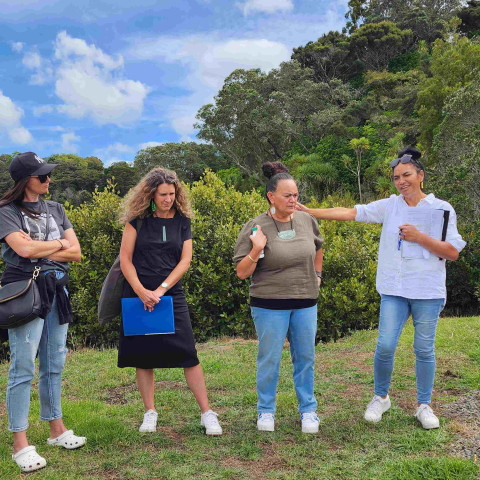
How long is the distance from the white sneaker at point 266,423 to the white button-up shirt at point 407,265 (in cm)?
135

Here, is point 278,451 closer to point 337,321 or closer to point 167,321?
point 167,321

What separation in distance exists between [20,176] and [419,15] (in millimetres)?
51975

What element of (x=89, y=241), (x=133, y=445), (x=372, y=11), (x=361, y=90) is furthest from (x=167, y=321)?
(x=372, y=11)

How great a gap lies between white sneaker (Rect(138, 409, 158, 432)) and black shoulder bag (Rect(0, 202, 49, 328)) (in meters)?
1.36

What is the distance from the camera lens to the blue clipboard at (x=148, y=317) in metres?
3.90

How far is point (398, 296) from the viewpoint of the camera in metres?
3.96

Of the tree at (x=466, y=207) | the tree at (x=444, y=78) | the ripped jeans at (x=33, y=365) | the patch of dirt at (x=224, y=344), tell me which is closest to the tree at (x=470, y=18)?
the tree at (x=444, y=78)

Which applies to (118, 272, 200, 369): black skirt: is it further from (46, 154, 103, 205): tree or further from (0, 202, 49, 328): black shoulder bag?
(46, 154, 103, 205): tree

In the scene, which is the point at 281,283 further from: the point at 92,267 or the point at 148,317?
the point at 92,267

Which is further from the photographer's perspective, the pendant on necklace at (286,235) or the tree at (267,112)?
the tree at (267,112)

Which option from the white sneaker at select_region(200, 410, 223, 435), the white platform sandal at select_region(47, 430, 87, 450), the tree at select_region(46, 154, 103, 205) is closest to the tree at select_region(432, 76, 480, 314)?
the white sneaker at select_region(200, 410, 223, 435)

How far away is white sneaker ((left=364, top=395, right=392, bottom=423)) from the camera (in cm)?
418

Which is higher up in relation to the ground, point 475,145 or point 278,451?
point 475,145

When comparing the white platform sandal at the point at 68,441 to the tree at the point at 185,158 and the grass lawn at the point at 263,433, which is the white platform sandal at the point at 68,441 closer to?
the grass lawn at the point at 263,433
